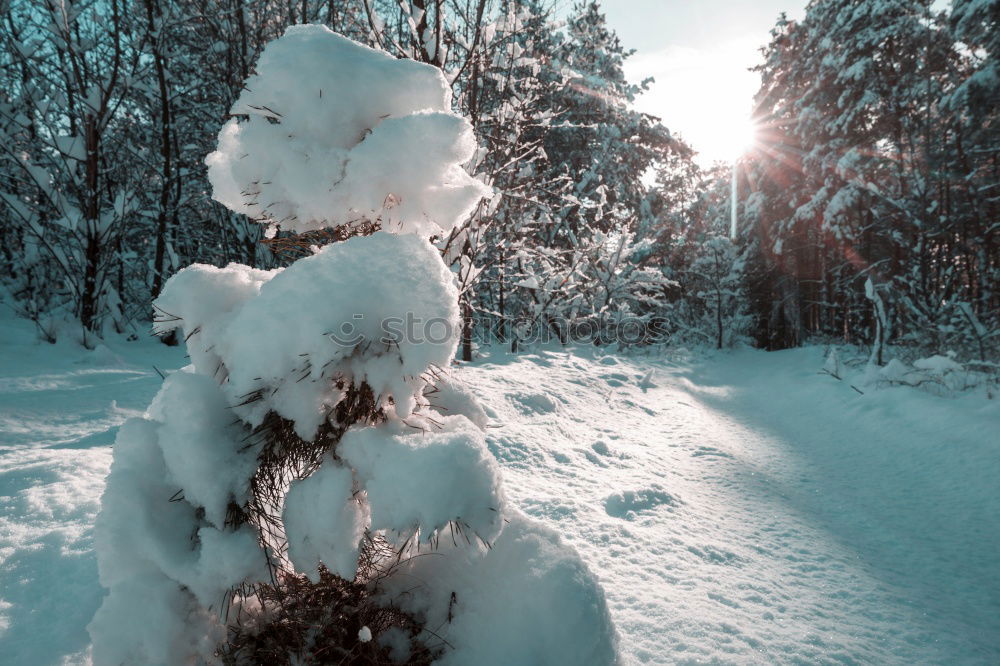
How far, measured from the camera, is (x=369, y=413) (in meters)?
1.40

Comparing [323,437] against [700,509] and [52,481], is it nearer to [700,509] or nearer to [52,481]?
[52,481]

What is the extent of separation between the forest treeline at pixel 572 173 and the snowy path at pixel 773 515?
79.8 inches

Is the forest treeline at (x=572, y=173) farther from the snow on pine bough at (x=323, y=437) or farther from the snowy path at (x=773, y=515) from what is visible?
the snowy path at (x=773, y=515)

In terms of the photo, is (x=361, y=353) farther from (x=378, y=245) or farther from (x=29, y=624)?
(x=29, y=624)

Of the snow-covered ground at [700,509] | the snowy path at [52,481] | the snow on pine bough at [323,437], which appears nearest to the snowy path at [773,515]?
the snow-covered ground at [700,509]

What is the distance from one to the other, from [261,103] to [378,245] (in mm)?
611

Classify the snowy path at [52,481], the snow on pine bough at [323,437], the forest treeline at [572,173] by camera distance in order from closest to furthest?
the snow on pine bough at [323,437]
the snowy path at [52,481]
the forest treeline at [572,173]

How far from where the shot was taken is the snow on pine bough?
4.01ft

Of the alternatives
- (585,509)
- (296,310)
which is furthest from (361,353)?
(585,509)

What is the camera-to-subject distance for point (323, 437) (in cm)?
138

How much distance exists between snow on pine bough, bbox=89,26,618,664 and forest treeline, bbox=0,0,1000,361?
236 millimetres

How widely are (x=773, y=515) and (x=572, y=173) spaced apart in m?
13.6

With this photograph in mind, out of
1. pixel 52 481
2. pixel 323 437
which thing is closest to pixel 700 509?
pixel 323 437

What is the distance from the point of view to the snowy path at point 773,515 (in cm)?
220
